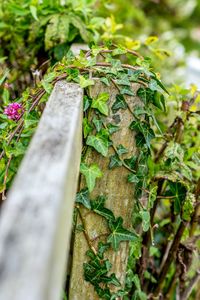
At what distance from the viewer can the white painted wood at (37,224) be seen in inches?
19.0

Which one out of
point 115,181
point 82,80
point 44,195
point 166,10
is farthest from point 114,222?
point 166,10

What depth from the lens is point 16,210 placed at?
1.80 ft

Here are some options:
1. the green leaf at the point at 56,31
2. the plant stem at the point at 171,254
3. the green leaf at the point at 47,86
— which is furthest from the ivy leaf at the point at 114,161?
the green leaf at the point at 56,31

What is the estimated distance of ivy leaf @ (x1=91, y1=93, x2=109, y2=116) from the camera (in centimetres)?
110

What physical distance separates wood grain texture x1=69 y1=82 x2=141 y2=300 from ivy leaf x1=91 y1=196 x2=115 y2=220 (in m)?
0.01

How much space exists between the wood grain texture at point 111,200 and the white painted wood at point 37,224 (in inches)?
15.8

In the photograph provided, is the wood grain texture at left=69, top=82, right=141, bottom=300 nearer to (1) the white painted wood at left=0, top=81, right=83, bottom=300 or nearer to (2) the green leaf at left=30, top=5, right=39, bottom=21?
(1) the white painted wood at left=0, top=81, right=83, bottom=300

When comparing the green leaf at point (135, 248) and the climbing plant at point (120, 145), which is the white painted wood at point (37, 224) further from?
the green leaf at point (135, 248)

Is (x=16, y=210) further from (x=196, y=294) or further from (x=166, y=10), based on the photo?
(x=166, y=10)

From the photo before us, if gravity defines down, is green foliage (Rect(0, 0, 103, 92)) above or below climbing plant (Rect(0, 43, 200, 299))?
above

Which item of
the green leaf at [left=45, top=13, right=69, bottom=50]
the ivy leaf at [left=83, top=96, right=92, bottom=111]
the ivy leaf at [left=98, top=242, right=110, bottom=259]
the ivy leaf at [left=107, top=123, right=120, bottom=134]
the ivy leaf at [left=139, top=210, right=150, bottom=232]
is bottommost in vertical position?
the ivy leaf at [left=98, top=242, right=110, bottom=259]

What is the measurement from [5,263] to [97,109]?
66 centimetres

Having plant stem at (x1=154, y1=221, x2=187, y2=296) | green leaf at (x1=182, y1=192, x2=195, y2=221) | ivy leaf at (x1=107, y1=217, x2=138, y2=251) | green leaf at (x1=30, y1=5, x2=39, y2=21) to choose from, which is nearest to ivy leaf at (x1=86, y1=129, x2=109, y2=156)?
ivy leaf at (x1=107, y1=217, x2=138, y2=251)

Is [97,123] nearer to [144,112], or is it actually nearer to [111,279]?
[144,112]
